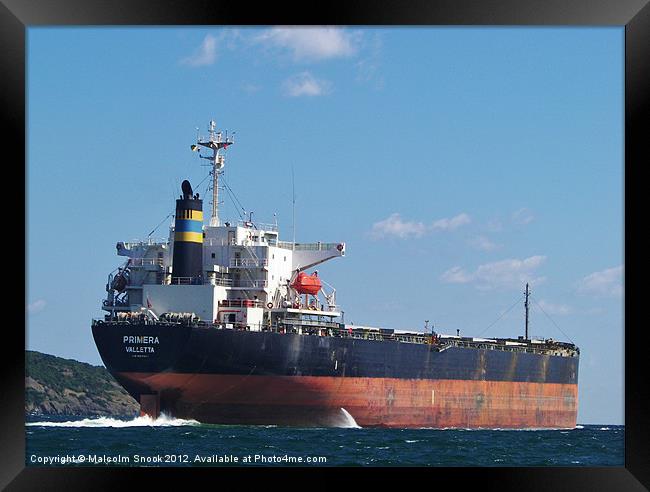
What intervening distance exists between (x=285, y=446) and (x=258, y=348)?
428 cm

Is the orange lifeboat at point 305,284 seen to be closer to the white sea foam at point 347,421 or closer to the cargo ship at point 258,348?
the cargo ship at point 258,348

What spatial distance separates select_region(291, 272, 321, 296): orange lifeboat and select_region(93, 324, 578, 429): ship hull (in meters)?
1.46

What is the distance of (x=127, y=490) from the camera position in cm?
1103

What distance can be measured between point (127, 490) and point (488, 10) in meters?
5.38

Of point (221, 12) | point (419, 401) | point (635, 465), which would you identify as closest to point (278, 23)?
point (221, 12)

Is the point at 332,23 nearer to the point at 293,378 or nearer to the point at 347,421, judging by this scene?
the point at 293,378

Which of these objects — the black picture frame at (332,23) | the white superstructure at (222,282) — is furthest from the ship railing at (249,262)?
the black picture frame at (332,23)

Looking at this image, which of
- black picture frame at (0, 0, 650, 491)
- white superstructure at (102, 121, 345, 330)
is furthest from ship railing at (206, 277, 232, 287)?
black picture frame at (0, 0, 650, 491)

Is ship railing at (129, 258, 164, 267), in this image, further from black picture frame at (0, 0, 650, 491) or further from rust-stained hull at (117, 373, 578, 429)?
black picture frame at (0, 0, 650, 491)

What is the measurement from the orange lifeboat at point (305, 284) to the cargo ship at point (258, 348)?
27 mm

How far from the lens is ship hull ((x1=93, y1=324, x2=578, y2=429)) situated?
80.7 ft

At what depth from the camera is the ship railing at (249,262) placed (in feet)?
89.6

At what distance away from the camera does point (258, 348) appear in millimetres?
25172

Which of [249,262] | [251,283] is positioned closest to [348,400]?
[251,283]
